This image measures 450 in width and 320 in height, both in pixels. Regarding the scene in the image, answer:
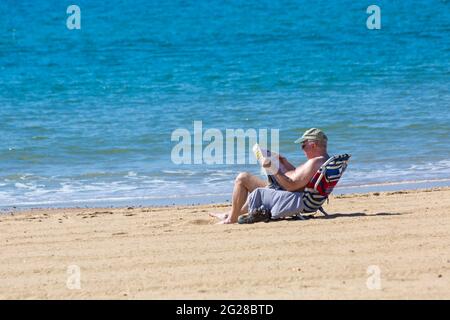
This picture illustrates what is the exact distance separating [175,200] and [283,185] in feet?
7.95

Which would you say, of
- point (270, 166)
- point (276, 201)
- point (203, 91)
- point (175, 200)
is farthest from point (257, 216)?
point (203, 91)

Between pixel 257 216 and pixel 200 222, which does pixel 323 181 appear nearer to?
pixel 257 216

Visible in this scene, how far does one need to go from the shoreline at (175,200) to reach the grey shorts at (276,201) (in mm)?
1743

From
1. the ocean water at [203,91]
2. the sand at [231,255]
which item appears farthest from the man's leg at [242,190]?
the ocean water at [203,91]

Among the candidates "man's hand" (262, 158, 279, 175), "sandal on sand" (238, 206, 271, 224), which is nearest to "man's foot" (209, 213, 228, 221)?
"sandal on sand" (238, 206, 271, 224)

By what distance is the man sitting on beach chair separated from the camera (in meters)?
8.27

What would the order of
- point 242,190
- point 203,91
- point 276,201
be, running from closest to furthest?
point 276,201
point 242,190
point 203,91

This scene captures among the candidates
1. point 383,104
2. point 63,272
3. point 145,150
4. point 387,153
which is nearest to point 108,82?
point 383,104

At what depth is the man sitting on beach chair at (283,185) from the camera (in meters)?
8.27

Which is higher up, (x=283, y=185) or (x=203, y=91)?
(x=203, y=91)

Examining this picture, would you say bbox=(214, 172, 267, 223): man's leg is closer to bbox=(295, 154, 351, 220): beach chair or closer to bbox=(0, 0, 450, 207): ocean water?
bbox=(295, 154, 351, 220): beach chair

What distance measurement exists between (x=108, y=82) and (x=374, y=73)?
239 inches

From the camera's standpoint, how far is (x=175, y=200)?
10.5 metres
